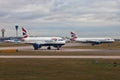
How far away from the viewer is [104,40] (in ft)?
505

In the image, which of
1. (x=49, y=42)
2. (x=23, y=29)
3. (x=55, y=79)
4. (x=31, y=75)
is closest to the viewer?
(x=55, y=79)

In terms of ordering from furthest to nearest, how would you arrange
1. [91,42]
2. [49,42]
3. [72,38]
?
[72,38] < [91,42] < [49,42]

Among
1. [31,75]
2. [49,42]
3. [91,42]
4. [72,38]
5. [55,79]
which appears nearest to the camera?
Answer: [55,79]

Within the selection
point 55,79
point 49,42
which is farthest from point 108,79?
point 49,42

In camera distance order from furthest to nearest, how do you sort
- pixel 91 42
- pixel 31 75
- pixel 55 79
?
pixel 91 42, pixel 31 75, pixel 55 79

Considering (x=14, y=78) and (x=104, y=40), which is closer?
(x=14, y=78)

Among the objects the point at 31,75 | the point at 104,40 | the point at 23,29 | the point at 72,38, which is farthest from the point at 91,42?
the point at 31,75

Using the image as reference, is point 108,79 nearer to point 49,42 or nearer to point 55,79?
point 55,79

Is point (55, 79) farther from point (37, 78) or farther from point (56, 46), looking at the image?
point (56, 46)

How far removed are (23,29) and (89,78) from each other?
9499 cm

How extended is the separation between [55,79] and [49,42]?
6462 cm

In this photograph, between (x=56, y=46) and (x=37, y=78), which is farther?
(x=56, y=46)

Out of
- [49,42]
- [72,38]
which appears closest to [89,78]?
[49,42]

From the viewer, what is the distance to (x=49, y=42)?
9138 cm
